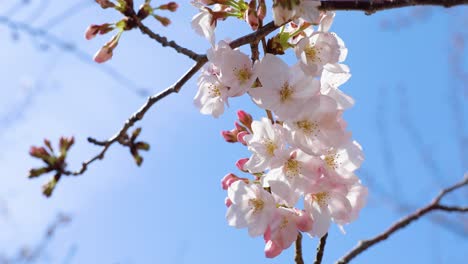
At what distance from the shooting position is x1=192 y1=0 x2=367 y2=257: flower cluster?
3.77ft

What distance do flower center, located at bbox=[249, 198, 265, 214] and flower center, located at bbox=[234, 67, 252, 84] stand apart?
11.9 inches

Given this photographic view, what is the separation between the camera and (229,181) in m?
1.29

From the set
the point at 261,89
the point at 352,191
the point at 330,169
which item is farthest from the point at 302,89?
the point at 352,191

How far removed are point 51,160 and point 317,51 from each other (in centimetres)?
134

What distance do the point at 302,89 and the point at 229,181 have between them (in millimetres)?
316

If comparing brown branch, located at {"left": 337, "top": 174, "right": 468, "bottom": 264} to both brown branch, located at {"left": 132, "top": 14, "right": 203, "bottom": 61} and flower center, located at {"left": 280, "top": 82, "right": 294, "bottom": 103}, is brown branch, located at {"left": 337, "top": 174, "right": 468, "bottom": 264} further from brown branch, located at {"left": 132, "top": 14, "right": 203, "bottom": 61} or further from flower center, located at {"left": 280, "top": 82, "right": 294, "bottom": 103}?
brown branch, located at {"left": 132, "top": 14, "right": 203, "bottom": 61}

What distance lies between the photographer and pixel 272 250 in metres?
1.21

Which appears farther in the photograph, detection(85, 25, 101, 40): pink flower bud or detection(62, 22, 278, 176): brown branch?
detection(85, 25, 101, 40): pink flower bud

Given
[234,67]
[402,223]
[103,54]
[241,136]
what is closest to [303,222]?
[241,136]

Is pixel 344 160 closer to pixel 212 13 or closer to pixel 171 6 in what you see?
pixel 212 13

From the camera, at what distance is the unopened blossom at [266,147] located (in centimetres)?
118

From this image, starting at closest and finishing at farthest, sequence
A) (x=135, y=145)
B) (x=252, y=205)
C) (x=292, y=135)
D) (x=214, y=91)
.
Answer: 1. (x=292, y=135)
2. (x=252, y=205)
3. (x=214, y=91)
4. (x=135, y=145)

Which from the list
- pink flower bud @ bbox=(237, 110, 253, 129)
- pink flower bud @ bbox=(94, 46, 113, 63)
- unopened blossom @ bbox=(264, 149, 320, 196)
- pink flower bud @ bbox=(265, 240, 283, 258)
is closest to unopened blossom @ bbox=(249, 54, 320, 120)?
unopened blossom @ bbox=(264, 149, 320, 196)

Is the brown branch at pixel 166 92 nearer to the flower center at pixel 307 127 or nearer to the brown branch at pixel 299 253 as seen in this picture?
the flower center at pixel 307 127
